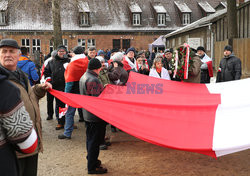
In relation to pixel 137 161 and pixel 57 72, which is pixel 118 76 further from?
pixel 57 72

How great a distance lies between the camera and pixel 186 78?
5.96 metres

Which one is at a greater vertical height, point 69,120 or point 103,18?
point 103,18

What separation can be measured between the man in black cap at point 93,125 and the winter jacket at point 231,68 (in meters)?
4.65

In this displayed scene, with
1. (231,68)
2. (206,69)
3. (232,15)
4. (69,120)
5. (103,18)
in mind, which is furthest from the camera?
(103,18)

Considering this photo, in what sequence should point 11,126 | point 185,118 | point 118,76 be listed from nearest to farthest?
point 11,126
point 185,118
point 118,76

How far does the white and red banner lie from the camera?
13.3ft

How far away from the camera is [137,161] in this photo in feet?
17.5

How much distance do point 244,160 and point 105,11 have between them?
34871 millimetres

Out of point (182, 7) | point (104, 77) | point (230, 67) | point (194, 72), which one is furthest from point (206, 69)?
point (182, 7)

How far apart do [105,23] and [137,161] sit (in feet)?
111

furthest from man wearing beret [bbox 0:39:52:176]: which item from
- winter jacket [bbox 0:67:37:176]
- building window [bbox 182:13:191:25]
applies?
building window [bbox 182:13:191:25]

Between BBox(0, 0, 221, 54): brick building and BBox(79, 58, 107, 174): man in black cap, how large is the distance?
30763 mm

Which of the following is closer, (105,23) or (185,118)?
(185,118)

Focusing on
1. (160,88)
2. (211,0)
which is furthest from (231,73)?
(211,0)
